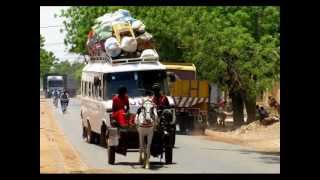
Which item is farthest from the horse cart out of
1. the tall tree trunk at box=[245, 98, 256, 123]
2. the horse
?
the tall tree trunk at box=[245, 98, 256, 123]

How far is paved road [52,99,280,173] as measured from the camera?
20188mm

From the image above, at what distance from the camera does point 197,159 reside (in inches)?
902

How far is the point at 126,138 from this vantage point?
20406 mm

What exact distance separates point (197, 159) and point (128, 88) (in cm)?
288

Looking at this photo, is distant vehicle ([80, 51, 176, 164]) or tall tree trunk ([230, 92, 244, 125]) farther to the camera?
tall tree trunk ([230, 92, 244, 125])

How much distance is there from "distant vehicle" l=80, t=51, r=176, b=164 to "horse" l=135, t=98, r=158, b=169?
2.82 ft

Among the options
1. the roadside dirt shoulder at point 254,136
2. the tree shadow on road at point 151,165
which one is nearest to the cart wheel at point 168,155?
the tree shadow on road at point 151,165

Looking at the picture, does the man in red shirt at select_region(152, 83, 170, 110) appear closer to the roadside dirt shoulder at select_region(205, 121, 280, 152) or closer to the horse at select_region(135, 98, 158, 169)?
the horse at select_region(135, 98, 158, 169)

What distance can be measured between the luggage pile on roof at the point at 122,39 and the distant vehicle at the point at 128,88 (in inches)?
12.0

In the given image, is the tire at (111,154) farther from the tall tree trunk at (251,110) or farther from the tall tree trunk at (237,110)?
the tall tree trunk at (237,110)
